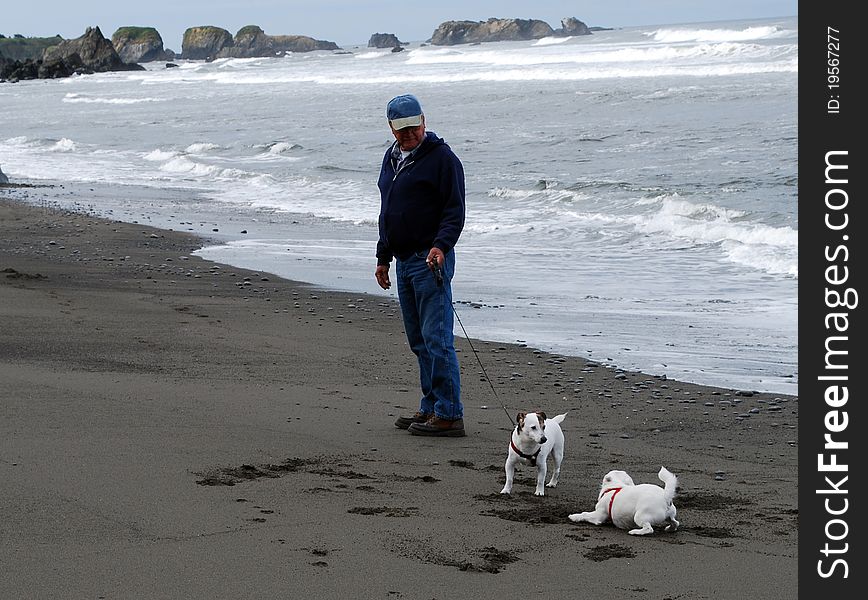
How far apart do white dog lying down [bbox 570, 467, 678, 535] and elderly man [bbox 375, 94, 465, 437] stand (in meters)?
1.62

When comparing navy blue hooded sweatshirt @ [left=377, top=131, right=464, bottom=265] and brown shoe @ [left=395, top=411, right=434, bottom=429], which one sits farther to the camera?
brown shoe @ [left=395, top=411, right=434, bottom=429]

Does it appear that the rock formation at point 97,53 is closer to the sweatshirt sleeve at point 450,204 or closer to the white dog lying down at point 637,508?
the sweatshirt sleeve at point 450,204

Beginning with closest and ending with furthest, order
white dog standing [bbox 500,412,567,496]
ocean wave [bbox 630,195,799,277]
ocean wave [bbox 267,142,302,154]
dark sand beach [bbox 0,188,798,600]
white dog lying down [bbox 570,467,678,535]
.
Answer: dark sand beach [bbox 0,188,798,600], white dog lying down [bbox 570,467,678,535], white dog standing [bbox 500,412,567,496], ocean wave [bbox 630,195,799,277], ocean wave [bbox 267,142,302,154]

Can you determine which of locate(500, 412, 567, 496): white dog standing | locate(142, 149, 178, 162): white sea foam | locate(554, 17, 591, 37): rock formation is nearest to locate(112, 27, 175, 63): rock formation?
locate(554, 17, 591, 37): rock formation

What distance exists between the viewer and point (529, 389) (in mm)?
7156

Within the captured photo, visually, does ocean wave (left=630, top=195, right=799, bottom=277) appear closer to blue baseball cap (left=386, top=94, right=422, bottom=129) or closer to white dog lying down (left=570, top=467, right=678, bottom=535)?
blue baseball cap (left=386, top=94, right=422, bottom=129)

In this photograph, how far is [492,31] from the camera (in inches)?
5531

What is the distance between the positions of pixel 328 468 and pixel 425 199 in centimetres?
153

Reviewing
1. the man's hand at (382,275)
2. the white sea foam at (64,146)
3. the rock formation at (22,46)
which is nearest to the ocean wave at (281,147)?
the white sea foam at (64,146)

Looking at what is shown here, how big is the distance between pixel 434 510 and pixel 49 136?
32.8 metres

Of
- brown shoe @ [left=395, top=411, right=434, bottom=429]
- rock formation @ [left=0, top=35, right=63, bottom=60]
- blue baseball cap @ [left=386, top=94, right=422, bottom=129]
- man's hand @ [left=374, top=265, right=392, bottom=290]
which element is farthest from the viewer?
rock formation @ [left=0, top=35, right=63, bottom=60]

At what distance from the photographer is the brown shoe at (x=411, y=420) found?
19.8 feet

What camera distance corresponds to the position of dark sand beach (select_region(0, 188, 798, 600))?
3.76m

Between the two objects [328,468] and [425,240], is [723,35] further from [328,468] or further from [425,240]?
[328,468]
